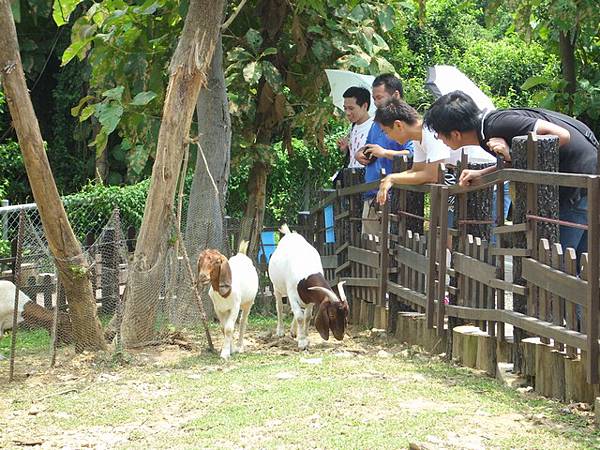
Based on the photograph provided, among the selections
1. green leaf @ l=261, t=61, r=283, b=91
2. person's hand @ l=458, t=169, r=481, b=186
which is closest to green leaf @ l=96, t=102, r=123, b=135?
green leaf @ l=261, t=61, r=283, b=91

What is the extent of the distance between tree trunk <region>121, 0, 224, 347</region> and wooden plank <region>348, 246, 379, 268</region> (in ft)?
5.97

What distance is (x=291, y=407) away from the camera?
6156 mm

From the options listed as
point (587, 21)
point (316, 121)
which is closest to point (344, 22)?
point (316, 121)

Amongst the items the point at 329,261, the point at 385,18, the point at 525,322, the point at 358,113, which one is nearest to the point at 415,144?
the point at 358,113

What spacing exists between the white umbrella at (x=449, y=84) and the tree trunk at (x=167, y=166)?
7.00 feet

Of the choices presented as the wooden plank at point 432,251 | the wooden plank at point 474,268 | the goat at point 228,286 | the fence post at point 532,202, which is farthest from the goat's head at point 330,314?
the fence post at point 532,202

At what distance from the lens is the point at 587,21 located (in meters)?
12.7

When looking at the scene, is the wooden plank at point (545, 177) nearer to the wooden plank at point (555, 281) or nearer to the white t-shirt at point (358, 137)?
the wooden plank at point (555, 281)

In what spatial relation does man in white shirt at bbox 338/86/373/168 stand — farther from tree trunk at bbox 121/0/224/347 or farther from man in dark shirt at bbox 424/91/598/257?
man in dark shirt at bbox 424/91/598/257

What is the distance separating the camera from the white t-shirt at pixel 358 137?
9.73m

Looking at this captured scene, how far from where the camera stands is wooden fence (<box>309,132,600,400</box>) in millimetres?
5801

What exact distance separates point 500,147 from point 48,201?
12.5 feet

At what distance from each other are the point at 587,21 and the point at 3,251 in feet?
25.2

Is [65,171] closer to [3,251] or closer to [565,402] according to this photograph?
[3,251]
